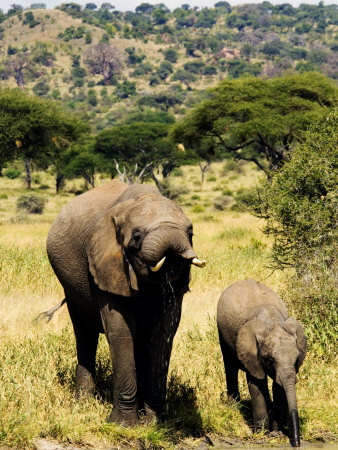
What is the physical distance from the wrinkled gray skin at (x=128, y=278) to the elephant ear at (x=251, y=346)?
2.44ft

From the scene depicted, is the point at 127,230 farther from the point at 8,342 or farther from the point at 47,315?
the point at 47,315

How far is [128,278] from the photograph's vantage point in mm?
4699

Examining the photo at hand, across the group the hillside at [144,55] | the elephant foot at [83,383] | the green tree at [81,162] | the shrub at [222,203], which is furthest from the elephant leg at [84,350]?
the hillside at [144,55]

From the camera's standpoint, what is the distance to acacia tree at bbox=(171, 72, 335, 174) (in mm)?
24234

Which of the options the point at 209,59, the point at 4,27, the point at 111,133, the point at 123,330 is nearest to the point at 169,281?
the point at 123,330

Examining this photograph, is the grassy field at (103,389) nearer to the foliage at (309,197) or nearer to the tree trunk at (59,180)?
the foliage at (309,197)

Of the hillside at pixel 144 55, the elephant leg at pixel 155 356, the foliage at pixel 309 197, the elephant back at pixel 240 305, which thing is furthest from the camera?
the hillside at pixel 144 55

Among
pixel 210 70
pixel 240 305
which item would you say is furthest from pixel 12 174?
pixel 210 70

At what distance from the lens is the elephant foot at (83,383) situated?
604cm

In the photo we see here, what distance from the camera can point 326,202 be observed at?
9242 millimetres

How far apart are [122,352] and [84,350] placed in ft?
4.16

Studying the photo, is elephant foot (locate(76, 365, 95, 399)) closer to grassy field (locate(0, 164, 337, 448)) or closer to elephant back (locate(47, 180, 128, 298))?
grassy field (locate(0, 164, 337, 448))

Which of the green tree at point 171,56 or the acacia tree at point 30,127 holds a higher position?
the green tree at point 171,56

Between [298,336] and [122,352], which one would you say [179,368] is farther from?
[122,352]
